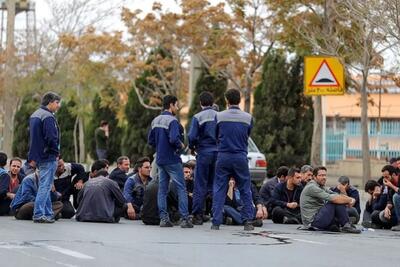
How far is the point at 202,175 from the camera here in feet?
54.1

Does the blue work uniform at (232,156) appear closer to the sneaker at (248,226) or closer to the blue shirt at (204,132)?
the sneaker at (248,226)

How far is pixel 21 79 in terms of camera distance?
48.4 metres

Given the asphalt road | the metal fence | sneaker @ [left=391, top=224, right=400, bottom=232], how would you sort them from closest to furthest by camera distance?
the asphalt road < sneaker @ [left=391, top=224, right=400, bottom=232] < the metal fence

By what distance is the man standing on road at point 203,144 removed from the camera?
16188 millimetres

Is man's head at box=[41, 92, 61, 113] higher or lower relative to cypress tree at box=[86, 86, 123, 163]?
lower

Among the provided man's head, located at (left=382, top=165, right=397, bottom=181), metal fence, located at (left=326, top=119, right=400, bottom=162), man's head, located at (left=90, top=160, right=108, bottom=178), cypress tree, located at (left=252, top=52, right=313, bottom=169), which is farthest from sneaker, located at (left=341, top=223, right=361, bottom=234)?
metal fence, located at (left=326, top=119, right=400, bottom=162)

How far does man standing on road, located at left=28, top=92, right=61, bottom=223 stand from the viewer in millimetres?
15875

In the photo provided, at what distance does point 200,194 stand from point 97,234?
2481 mm

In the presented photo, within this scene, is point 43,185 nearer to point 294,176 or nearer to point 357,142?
point 294,176

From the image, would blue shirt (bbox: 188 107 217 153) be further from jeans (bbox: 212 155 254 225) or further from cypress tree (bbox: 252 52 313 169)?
cypress tree (bbox: 252 52 313 169)

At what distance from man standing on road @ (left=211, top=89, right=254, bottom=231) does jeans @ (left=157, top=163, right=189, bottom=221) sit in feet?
2.39

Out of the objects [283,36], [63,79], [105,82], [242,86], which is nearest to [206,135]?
[283,36]

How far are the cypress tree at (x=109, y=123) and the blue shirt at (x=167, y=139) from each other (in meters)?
31.0

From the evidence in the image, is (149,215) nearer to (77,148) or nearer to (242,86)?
(242,86)
